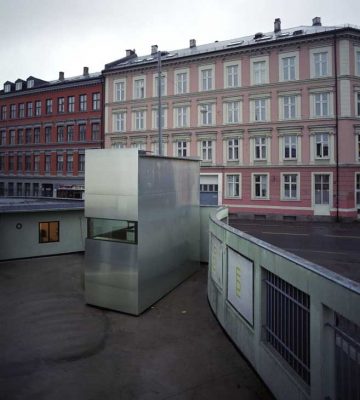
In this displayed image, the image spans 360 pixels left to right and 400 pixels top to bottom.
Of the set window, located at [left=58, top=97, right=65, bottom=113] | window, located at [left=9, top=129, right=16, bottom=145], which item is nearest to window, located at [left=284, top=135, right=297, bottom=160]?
window, located at [left=58, top=97, right=65, bottom=113]

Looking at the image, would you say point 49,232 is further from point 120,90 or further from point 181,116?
point 120,90

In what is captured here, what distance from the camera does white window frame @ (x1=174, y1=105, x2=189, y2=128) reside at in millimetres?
34812

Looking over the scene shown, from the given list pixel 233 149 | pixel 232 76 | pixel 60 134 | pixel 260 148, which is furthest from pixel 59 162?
pixel 260 148

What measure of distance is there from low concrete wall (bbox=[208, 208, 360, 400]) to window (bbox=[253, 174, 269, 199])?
2349 centimetres

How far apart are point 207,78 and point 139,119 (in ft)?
28.2

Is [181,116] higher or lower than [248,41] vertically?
lower

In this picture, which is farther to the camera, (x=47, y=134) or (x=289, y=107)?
(x=47, y=134)

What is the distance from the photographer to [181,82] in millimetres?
35031

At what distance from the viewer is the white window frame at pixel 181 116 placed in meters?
34.8

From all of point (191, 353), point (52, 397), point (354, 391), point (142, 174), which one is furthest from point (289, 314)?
point (142, 174)

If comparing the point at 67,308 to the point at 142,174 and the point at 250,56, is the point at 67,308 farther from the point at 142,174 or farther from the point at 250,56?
the point at 250,56

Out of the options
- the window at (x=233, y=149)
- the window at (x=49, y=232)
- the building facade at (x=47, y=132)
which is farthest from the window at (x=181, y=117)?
the window at (x=49, y=232)

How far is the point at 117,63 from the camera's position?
1596 inches

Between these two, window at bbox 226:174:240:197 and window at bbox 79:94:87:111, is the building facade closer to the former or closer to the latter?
window at bbox 79:94:87:111
